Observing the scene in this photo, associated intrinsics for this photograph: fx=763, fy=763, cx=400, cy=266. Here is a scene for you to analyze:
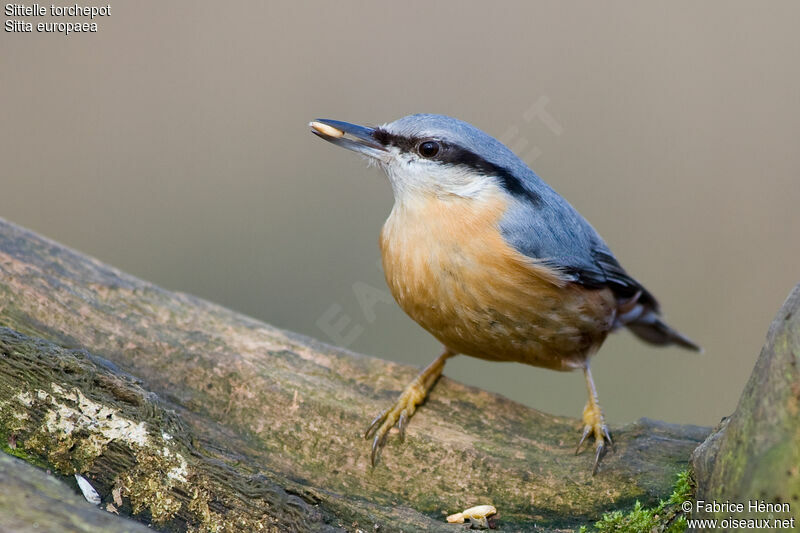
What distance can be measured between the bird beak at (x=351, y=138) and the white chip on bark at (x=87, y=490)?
7.14 ft

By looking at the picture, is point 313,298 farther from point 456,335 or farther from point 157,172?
point 456,335

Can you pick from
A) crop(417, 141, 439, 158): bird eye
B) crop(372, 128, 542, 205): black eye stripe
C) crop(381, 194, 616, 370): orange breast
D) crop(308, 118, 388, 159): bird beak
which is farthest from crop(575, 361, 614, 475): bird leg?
crop(308, 118, 388, 159): bird beak

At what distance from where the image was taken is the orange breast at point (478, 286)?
3.94 metres

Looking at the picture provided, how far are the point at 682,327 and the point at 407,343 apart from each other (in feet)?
9.02

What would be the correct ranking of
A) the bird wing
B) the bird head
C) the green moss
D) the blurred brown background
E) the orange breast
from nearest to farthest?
the green moss
the orange breast
the bird wing
the bird head
the blurred brown background

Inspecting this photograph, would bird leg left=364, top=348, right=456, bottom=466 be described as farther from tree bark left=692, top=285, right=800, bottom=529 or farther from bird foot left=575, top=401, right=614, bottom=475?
tree bark left=692, top=285, right=800, bottom=529

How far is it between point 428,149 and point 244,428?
5.85ft

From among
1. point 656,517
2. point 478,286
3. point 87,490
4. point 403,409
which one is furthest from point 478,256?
point 87,490

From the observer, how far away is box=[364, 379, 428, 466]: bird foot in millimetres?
4004

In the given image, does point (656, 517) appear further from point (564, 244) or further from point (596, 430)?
point (564, 244)

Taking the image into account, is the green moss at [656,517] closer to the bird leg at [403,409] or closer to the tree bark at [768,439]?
the tree bark at [768,439]

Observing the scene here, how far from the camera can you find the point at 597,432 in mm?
4109

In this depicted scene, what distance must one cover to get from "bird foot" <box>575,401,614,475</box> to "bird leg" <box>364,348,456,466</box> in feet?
2.95

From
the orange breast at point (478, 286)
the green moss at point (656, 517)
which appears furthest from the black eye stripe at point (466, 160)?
the green moss at point (656, 517)
